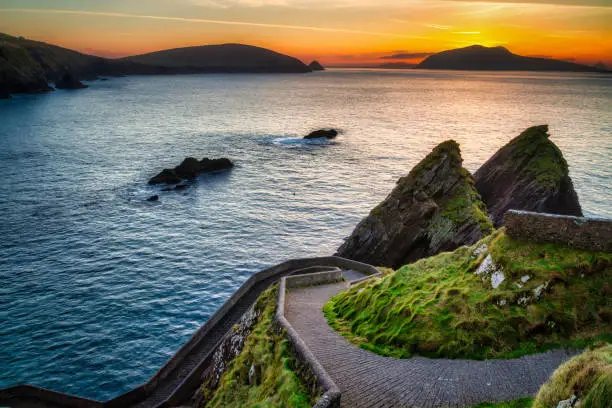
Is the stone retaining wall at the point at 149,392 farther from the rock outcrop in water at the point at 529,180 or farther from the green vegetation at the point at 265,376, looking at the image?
the rock outcrop in water at the point at 529,180

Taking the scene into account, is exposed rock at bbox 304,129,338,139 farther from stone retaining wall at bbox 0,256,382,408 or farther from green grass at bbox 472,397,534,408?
green grass at bbox 472,397,534,408

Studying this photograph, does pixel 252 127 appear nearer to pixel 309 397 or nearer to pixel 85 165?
pixel 85 165

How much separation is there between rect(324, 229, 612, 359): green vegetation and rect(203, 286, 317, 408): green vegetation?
11.8 feet

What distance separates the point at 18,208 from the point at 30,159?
32238 millimetres

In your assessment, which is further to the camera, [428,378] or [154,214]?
[154,214]

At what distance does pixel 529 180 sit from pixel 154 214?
45397 millimetres

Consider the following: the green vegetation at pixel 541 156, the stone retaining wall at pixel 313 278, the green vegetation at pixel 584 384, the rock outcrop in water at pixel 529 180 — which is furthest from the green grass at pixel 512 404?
the green vegetation at pixel 541 156

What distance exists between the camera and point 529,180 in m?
49.8

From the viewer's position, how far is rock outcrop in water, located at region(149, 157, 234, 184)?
75312 millimetres

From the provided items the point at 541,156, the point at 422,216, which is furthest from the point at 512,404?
the point at 541,156

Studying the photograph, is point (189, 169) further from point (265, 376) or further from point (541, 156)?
point (265, 376)

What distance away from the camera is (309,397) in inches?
650

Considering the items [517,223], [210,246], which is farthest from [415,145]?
[517,223]

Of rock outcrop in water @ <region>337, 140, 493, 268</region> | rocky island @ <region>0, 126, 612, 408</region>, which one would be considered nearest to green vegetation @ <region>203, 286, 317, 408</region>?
rocky island @ <region>0, 126, 612, 408</region>
